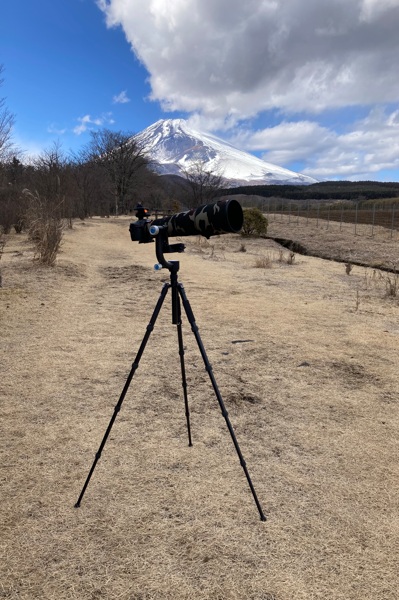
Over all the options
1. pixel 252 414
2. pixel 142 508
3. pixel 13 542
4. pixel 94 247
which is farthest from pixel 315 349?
pixel 94 247

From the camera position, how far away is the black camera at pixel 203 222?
198 centimetres

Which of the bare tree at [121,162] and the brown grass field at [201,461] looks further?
the bare tree at [121,162]

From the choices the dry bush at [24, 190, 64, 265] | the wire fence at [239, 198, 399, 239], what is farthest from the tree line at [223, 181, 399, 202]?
the dry bush at [24, 190, 64, 265]

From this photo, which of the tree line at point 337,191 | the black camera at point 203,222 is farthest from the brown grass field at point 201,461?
the tree line at point 337,191

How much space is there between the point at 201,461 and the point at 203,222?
1.66m

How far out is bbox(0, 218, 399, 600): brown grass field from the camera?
1967 mm

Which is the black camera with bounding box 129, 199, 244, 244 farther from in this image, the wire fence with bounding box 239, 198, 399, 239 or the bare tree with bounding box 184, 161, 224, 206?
the bare tree with bounding box 184, 161, 224, 206

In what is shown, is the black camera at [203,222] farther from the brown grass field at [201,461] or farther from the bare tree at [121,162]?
the bare tree at [121,162]

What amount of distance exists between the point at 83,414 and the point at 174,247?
185cm

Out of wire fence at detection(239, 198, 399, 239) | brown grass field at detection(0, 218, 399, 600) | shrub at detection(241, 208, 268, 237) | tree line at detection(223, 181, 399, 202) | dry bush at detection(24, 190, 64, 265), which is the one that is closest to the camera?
brown grass field at detection(0, 218, 399, 600)

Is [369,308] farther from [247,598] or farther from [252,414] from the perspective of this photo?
[247,598]

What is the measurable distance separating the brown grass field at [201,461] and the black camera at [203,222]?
153 centimetres

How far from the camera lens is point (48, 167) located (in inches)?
910

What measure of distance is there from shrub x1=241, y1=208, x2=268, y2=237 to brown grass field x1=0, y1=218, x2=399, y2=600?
13925 mm
